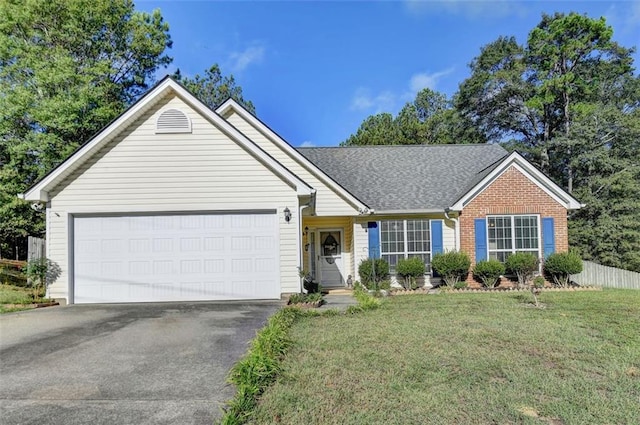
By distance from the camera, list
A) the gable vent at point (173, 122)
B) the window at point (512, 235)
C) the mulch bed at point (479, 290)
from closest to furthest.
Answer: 1. the gable vent at point (173, 122)
2. the mulch bed at point (479, 290)
3. the window at point (512, 235)

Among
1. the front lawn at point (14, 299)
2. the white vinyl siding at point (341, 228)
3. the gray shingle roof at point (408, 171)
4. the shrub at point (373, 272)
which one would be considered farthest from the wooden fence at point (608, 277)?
the front lawn at point (14, 299)

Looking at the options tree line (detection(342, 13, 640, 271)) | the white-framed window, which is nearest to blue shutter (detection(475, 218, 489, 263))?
the white-framed window

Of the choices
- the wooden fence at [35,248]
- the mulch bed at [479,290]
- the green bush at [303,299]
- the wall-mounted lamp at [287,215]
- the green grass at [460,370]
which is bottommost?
the mulch bed at [479,290]

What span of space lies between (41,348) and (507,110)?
29.0 m

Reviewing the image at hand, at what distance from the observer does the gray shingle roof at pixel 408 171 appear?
13.8 metres

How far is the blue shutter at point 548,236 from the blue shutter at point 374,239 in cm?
583

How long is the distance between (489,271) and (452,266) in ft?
4.14

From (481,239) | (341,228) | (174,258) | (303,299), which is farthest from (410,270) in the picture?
(174,258)

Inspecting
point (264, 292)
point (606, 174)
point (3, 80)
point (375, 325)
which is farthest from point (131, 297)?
point (606, 174)

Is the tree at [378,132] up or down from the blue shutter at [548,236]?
up

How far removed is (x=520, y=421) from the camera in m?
3.44

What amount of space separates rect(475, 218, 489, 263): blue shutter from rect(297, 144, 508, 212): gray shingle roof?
1199 millimetres

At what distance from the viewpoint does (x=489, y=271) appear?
12609 millimetres

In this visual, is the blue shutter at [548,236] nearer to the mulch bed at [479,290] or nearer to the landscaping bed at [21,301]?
the mulch bed at [479,290]
